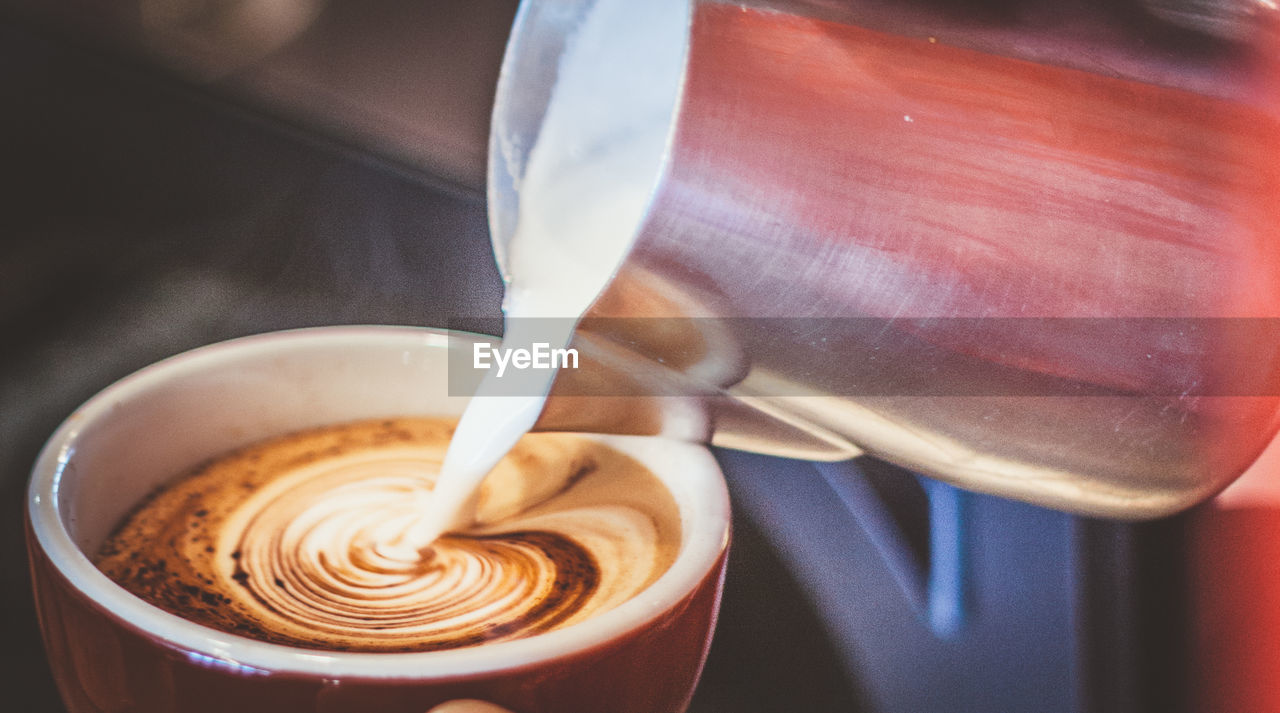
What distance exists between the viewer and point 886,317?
0.34 m

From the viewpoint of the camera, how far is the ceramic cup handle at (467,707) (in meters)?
0.32

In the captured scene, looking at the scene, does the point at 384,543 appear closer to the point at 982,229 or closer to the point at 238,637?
the point at 238,637

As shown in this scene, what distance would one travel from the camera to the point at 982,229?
336mm

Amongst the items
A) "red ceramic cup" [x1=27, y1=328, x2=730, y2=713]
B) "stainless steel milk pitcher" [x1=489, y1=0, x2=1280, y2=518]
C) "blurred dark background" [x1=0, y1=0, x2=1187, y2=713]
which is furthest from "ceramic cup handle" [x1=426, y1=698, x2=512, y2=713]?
"blurred dark background" [x1=0, y1=0, x2=1187, y2=713]

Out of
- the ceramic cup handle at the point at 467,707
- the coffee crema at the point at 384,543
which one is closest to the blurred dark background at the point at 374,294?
the coffee crema at the point at 384,543

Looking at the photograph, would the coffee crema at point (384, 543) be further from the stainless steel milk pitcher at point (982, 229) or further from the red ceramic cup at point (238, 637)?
the stainless steel milk pitcher at point (982, 229)

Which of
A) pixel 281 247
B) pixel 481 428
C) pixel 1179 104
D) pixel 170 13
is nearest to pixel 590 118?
pixel 481 428

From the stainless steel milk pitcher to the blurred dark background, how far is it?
13cm

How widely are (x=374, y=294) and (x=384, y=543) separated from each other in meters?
0.39

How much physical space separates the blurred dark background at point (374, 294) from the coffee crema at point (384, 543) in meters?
0.11

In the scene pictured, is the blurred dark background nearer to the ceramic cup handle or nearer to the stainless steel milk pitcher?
the stainless steel milk pitcher

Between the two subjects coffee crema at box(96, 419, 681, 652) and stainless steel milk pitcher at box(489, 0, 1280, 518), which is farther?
coffee crema at box(96, 419, 681, 652)

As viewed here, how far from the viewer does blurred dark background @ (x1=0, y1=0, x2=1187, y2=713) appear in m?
0.49

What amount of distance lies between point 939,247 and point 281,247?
0.74 metres
